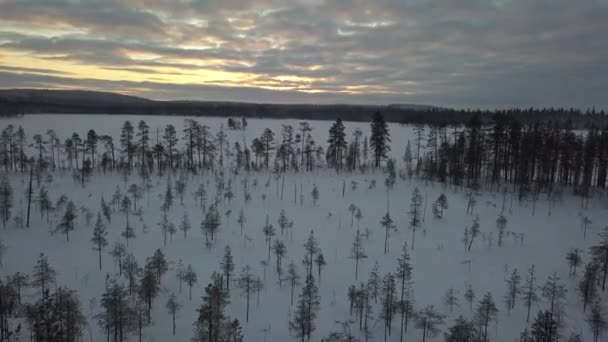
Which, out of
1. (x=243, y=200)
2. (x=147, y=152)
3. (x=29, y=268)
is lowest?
(x=29, y=268)

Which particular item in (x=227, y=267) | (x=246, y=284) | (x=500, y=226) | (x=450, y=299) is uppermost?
(x=500, y=226)

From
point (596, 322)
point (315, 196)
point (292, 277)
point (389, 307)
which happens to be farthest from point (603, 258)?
point (315, 196)

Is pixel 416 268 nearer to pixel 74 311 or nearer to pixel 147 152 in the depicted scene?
pixel 74 311

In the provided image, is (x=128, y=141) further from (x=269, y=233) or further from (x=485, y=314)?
(x=485, y=314)

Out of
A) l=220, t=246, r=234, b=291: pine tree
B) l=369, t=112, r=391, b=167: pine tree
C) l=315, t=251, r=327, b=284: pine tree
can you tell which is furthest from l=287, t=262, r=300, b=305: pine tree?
l=369, t=112, r=391, b=167: pine tree

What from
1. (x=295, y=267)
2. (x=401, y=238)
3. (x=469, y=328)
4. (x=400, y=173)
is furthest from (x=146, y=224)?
(x=400, y=173)

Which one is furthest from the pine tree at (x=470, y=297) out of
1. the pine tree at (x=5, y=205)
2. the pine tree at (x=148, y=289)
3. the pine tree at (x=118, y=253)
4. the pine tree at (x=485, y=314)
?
the pine tree at (x=5, y=205)
